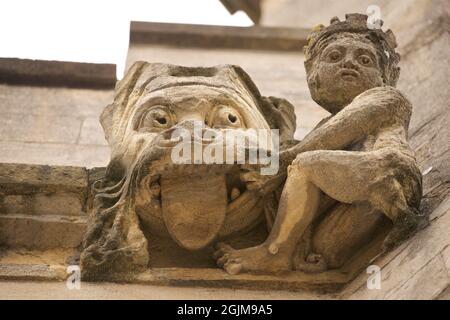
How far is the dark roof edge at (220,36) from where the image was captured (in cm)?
749

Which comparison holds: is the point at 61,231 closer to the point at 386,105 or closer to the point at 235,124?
the point at 235,124

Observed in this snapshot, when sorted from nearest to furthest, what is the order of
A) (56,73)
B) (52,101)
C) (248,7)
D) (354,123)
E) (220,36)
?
1. (354,123)
2. (52,101)
3. (56,73)
4. (220,36)
5. (248,7)

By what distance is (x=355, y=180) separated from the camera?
3.53 m

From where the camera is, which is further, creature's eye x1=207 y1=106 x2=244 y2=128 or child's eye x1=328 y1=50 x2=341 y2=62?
child's eye x1=328 y1=50 x2=341 y2=62

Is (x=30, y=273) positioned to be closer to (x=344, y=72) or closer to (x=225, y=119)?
(x=225, y=119)

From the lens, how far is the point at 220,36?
757 centimetres

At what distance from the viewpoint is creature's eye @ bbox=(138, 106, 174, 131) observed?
405cm

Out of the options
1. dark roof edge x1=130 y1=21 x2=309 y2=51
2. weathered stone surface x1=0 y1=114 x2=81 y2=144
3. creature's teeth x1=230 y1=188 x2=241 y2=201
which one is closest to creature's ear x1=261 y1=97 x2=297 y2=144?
creature's teeth x1=230 y1=188 x2=241 y2=201

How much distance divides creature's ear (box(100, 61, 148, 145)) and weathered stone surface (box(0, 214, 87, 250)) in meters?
0.47

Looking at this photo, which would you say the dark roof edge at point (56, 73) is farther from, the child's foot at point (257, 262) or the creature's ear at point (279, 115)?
the child's foot at point (257, 262)

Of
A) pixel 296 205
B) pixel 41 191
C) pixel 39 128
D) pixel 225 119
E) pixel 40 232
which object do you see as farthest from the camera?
pixel 39 128

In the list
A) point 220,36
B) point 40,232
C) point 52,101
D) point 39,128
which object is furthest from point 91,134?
point 40,232

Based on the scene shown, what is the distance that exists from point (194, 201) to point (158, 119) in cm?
51

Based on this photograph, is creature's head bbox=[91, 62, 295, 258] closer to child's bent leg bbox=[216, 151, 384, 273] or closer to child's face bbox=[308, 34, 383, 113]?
child's bent leg bbox=[216, 151, 384, 273]
